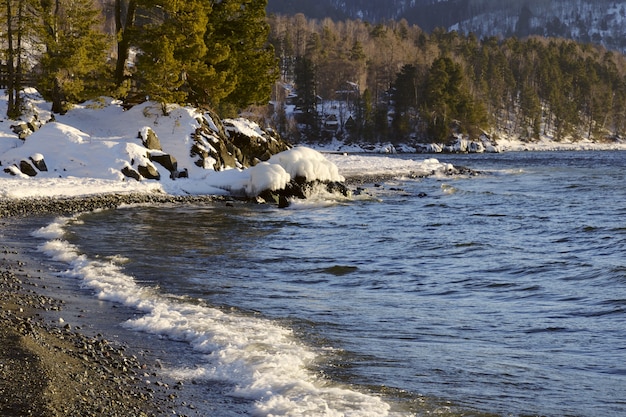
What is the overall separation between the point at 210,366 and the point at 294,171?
2397 centimetres

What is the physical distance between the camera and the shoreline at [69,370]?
22.0 feet

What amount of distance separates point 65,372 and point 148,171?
84.9 ft

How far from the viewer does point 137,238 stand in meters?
20.0

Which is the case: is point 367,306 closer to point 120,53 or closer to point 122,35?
point 122,35

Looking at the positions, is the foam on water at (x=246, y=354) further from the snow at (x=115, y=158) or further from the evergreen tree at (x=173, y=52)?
the evergreen tree at (x=173, y=52)

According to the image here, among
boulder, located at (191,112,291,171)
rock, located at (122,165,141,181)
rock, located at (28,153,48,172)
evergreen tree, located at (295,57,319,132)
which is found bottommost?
rock, located at (122,165,141,181)

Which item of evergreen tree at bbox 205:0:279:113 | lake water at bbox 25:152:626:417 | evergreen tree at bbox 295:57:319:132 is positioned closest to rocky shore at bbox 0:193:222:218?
lake water at bbox 25:152:626:417

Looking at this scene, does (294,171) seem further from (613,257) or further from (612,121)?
(612,121)

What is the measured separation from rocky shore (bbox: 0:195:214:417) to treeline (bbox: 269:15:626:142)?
10749 centimetres

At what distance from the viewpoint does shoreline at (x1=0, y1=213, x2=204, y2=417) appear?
6699 mm

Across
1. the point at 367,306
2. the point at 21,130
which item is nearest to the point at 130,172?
the point at 21,130

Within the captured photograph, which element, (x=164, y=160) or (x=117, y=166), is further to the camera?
(x=164, y=160)

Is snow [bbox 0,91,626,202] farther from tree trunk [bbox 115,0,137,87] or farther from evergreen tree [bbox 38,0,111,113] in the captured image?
tree trunk [bbox 115,0,137,87]

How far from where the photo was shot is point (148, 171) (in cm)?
3278
